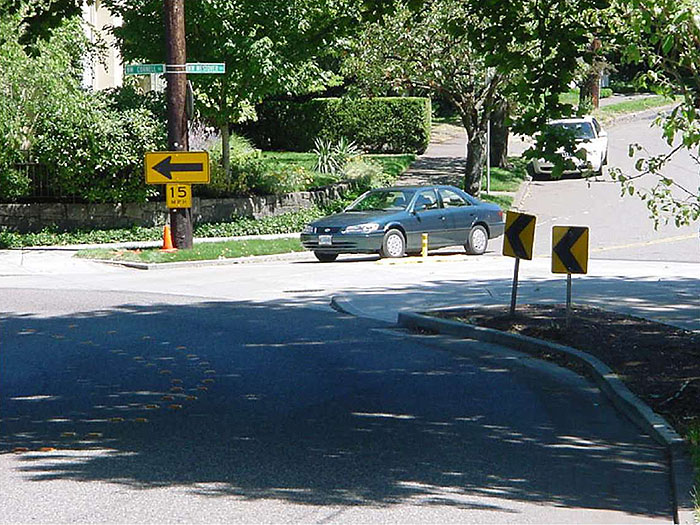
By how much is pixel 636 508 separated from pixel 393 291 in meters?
11.4

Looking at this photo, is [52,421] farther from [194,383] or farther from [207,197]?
[207,197]

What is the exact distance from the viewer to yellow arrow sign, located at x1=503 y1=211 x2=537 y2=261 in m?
13.9

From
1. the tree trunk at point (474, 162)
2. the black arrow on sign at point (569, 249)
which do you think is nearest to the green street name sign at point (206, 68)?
the tree trunk at point (474, 162)

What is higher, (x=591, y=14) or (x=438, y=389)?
(x=591, y=14)

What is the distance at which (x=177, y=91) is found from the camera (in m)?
23.0

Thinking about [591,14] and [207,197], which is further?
[207,197]

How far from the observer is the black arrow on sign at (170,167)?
2303 cm

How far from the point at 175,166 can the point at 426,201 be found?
16.9 feet

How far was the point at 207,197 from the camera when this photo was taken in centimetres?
2761

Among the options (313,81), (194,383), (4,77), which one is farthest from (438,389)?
(313,81)

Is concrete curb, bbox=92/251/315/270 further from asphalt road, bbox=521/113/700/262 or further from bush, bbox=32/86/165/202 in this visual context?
asphalt road, bbox=521/113/700/262

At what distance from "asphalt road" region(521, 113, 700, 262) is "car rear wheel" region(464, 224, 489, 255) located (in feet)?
3.82

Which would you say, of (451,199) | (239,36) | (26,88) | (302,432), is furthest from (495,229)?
(302,432)

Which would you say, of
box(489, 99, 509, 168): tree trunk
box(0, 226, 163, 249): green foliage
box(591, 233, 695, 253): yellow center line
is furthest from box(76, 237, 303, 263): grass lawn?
box(489, 99, 509, 168): tree trunk
